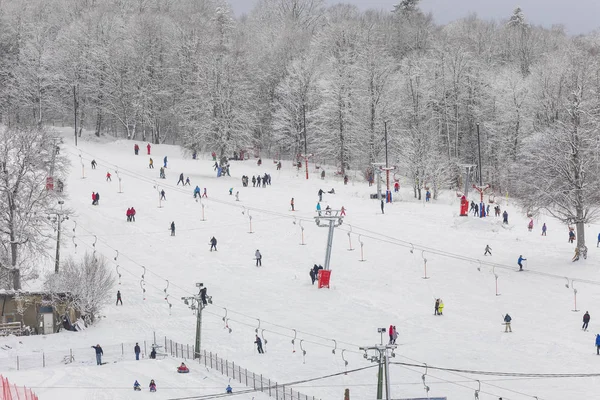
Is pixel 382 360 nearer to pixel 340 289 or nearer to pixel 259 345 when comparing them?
pixel 259 345

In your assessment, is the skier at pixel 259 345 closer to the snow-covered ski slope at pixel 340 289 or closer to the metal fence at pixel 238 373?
the snow-covered ski slope at pixel 340 289

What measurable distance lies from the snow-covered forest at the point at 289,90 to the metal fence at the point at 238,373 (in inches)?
1505

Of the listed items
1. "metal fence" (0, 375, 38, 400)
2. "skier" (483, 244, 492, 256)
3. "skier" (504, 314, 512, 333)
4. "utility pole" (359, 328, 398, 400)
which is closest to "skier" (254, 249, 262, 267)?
"skier" (483, 244, 492, 256)

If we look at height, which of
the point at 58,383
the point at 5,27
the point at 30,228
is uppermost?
the point at 5,27

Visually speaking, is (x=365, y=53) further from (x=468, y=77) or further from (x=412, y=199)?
(x=412, y=199)

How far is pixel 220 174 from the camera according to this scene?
7625 centimetres

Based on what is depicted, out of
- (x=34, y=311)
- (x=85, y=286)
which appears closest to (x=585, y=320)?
(x=85, y=286)

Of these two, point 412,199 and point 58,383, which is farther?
point 412,199

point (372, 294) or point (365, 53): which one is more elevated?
point (365, 53)

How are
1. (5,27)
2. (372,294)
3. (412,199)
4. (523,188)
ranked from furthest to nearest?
(5,27), (412,199), (523,188), (372,294)

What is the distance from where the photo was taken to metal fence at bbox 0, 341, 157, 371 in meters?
39.2

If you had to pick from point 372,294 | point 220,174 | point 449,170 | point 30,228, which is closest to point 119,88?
point 220,174

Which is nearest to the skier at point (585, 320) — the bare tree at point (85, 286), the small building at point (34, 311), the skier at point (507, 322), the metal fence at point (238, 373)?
the skier at point (507, 322)

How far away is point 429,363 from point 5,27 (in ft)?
248
